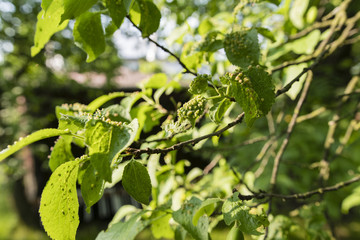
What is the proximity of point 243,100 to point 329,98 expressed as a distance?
3447 mm

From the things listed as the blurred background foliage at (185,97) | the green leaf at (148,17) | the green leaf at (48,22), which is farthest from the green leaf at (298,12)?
the green leaf at (48,22)

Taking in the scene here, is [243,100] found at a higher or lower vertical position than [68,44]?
lower

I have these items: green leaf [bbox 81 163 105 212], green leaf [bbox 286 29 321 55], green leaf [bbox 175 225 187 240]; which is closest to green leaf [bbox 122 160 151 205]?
green leaf [bbox 81 163 105 212]

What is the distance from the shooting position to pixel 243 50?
0.82 metres

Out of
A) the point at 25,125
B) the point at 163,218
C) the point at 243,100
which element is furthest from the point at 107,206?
the point at 243,100

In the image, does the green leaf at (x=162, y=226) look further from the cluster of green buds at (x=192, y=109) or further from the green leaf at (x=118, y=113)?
the cluster of green buds at (x=192, y=109)

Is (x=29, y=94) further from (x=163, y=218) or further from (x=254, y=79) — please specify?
(x=254, y=79)

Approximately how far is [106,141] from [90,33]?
1.39ft

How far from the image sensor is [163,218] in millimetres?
1009

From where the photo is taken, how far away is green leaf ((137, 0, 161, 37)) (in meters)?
0.78

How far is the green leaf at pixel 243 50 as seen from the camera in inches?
32.1

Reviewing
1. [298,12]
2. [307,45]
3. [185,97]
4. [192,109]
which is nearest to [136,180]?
[192,109]

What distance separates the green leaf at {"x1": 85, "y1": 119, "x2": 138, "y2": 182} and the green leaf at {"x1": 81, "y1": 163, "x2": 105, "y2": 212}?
0.38 feet

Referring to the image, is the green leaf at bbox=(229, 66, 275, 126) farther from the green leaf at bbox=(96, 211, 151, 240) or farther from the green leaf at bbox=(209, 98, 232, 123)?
the green leaf at bbox=(96, 211, 151, 240)
